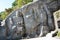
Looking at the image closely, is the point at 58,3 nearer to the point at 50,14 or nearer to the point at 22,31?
the point at 50,14

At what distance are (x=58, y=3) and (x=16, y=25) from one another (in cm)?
623

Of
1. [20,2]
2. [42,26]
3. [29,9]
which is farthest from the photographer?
[20,2]

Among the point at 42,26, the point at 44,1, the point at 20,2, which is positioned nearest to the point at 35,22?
the point at 42,26

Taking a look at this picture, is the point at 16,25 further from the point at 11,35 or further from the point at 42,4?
the point at 42,4

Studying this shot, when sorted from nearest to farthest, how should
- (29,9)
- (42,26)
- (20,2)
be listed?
(42,26) < (29,9) < (20,2)

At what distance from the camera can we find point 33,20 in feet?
78.4

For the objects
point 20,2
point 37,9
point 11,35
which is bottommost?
point 11,35

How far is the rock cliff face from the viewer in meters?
22.8

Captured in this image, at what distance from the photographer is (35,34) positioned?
914 inches

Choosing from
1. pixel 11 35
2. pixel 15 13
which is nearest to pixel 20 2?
pixel 15 13

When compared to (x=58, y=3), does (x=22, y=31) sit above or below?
below

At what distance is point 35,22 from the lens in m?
23.7

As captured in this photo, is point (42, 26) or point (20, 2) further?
point (20, 2)

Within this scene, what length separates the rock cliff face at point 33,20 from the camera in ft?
74.9
